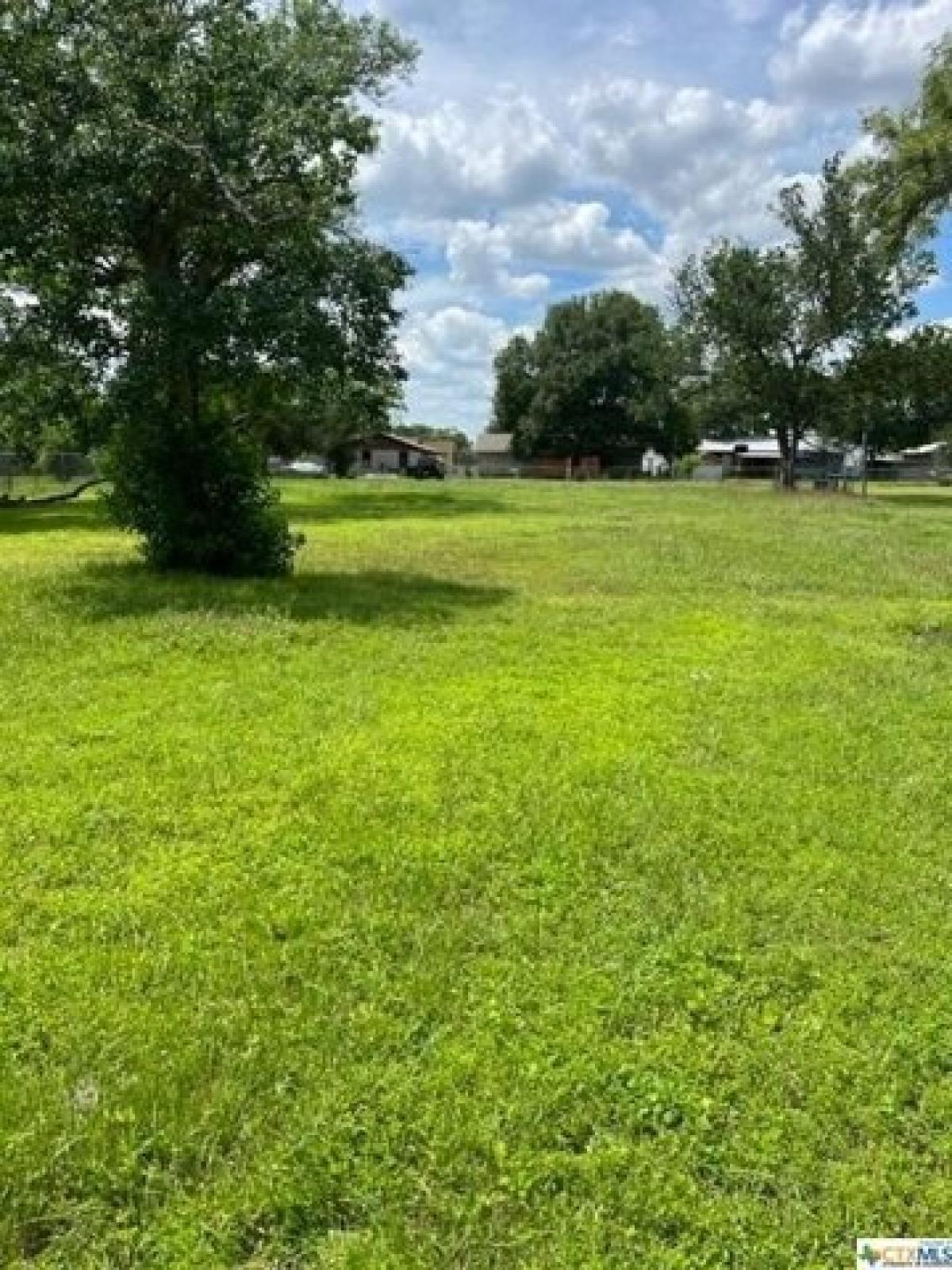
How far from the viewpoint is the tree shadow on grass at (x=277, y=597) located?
337 inches

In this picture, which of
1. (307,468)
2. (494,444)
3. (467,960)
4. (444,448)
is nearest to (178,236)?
(467,960)

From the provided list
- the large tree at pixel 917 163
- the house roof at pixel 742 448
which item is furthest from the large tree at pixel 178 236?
the house roof at pixel 742 448

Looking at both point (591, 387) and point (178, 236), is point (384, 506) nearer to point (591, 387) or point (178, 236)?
point (178, 236)

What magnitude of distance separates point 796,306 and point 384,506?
57.3 ft

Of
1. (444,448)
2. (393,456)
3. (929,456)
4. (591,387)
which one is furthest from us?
(444,448)

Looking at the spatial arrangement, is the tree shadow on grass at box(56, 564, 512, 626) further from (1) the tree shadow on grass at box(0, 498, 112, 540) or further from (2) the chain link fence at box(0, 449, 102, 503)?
(2) the chain link fence at box(0, 449, 102, 503)

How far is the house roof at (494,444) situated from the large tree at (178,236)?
64.9 meters

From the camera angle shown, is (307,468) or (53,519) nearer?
(53,519)

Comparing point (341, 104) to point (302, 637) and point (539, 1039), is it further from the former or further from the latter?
point (539, 1039)

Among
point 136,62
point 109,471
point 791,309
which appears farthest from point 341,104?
point 791,309

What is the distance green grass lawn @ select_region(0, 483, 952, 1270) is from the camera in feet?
7.65

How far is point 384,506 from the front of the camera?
26938 mm

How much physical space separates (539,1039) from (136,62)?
9.26 meters

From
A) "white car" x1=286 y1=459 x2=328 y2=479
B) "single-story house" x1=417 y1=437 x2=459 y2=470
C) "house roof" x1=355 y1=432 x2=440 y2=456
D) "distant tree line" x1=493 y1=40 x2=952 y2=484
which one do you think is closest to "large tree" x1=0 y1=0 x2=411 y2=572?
"distant tree line" x1=493 y1=40 x2=952 y2=484
